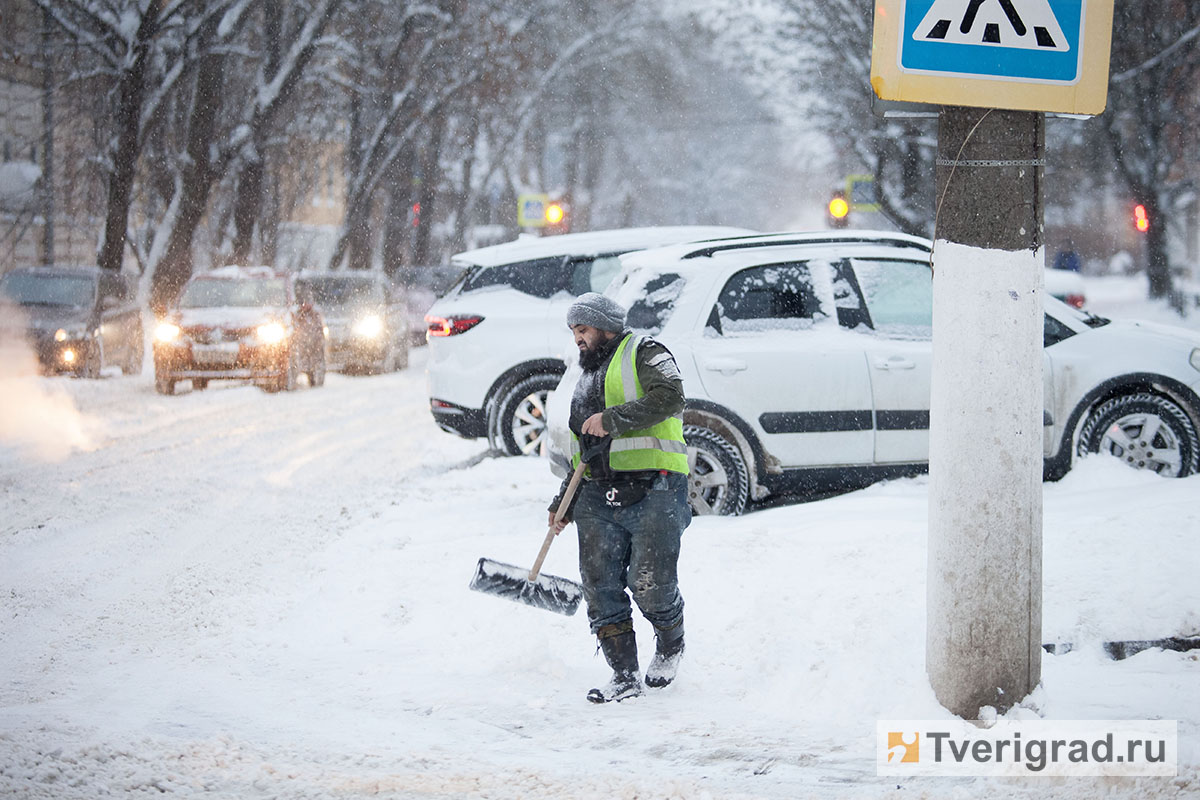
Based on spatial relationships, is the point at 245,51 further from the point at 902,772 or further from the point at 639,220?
the point at 639,220

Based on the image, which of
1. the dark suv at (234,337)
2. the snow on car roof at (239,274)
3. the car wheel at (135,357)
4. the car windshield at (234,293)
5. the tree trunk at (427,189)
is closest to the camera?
the dark suv at (234,337)

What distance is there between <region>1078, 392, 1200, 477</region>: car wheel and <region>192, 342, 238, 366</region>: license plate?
12.5m

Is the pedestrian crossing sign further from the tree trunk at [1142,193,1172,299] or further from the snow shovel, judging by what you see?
the tree trunk at [1142,193,1172,299]

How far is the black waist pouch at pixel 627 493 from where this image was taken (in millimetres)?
5387

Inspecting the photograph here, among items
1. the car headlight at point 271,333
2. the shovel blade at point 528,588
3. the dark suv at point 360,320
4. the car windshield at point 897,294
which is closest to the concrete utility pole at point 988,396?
the shovel blade at point 528,588

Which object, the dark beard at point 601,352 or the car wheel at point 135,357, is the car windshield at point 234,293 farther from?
the dark beard at point 601,352

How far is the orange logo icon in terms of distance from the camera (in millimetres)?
4617

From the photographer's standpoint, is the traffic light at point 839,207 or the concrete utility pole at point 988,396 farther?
the traffic light at point 839,207

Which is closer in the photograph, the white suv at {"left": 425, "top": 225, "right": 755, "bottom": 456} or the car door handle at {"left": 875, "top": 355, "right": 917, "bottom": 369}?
the car door handle at {"left": 875, "top": 355, "right": 917, "bottom": 369}

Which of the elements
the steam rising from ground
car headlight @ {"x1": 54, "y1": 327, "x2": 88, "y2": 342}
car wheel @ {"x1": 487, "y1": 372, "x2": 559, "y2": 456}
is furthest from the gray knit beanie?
car headlight @ {"x1": 54, "y1": 327, "x2": 88, "y2": 342}

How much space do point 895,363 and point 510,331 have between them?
3.85 m

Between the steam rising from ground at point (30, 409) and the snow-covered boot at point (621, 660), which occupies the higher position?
the steam rising from ground at point (30, 409)

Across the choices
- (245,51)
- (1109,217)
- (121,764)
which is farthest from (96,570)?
(1109,217)

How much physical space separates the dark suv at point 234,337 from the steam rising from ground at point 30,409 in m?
1.51
